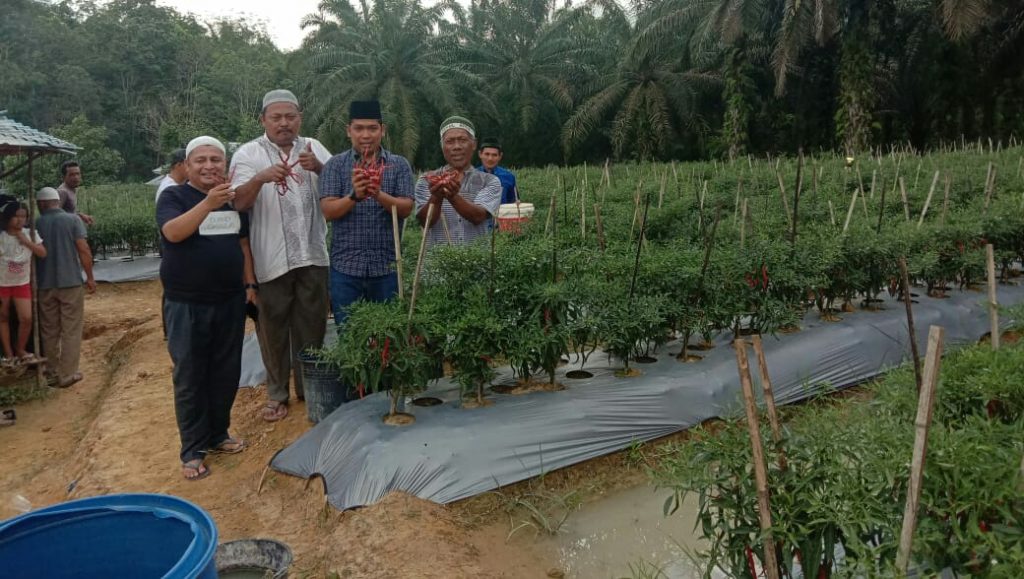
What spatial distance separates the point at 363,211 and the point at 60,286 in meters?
3.46

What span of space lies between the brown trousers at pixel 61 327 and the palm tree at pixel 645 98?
18.4 m

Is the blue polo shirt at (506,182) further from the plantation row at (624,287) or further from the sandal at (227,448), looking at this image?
the sandal at (227,448)

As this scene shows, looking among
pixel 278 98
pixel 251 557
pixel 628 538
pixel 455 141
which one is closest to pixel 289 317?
pixel 278 98

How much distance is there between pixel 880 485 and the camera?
1.84 metres

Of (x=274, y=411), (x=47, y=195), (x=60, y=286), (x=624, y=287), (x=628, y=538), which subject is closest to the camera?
(x=628, y=538)

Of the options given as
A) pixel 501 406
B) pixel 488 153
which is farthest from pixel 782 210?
pixel 501 406

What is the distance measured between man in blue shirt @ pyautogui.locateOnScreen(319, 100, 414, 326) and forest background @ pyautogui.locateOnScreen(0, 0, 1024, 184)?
530 inches

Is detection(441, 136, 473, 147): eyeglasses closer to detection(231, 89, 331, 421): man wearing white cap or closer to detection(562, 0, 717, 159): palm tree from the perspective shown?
detection(231, 89, 331, 421): man wearing white cap

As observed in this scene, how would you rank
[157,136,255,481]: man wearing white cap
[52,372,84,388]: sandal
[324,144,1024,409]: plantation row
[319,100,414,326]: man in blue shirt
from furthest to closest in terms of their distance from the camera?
1. [52,372,84,388]: sandal
2. [319,100,414,326]: man in blue shirt
3. [157,136,255,481]: man wearing white cap
4. [324,144,1024,409]: plantation row

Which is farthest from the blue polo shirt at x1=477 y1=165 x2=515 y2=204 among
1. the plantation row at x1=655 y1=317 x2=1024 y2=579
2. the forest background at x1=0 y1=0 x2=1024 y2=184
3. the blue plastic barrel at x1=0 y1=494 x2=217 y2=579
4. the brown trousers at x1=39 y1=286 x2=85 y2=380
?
the forest background at x1=0 y1=0 x2=1024 y2=184

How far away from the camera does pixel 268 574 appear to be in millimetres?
2580

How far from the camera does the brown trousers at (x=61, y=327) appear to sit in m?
6.09

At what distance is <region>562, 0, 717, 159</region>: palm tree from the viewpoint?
73.9ft

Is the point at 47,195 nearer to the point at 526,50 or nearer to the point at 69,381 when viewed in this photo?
the point at 69,381
